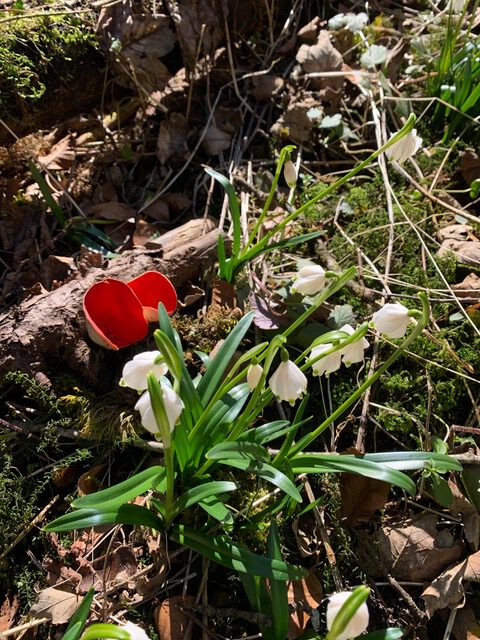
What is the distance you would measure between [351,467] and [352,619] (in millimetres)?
503

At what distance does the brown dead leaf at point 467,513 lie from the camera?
74.1 inches

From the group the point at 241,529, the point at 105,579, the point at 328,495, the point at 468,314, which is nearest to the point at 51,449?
the point at 105,579

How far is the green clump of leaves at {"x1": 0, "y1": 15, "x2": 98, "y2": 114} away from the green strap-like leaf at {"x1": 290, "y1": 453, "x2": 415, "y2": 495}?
1.90 meters

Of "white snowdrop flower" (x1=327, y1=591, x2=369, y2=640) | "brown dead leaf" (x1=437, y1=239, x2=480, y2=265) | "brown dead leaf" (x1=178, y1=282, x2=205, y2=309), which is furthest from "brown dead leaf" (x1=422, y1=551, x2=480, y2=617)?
"brown dead leaf" (x1=178, y1=282, x2=205, y2=309)

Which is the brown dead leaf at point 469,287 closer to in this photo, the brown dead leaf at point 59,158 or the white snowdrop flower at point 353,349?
the white snowdrop flower at point 353,349

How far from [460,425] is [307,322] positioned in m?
0.68

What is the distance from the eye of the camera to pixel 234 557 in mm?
1585

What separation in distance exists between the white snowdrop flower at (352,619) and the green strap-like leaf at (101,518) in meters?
0.63

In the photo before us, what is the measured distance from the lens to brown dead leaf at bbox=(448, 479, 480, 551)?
1882 millimetres

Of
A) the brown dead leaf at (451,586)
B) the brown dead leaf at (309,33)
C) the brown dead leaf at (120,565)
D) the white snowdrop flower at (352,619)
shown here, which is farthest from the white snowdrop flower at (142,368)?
the brown dead leaf at (309,33)

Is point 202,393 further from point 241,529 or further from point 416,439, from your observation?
point 416,439

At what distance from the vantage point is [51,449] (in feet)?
6.76

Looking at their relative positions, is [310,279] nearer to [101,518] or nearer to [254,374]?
[254,374]

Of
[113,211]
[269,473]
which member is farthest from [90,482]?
[113,211]
